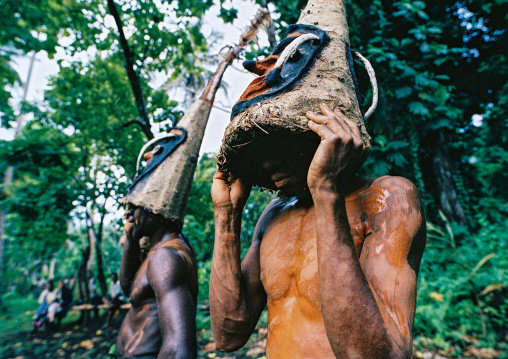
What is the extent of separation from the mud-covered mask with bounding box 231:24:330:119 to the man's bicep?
631mm

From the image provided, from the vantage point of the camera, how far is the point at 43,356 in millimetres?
7020

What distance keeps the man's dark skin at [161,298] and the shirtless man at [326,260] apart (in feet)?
1.60

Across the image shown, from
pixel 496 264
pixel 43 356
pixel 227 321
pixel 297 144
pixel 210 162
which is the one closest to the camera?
pixel 297 144

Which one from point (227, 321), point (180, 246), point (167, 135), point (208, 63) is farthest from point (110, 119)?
point (227, 321)

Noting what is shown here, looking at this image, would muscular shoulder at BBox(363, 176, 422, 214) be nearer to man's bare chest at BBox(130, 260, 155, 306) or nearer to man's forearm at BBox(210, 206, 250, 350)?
man's forearm at BBox(210, 206, 250, 350)

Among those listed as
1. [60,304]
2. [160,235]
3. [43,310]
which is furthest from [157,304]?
[43,310]

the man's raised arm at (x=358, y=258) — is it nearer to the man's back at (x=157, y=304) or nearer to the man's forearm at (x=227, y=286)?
the man's forearm at (x=227, y=286)

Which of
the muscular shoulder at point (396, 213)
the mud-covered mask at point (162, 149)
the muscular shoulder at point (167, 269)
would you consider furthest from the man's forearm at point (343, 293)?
the mud-covered mask at point (162, 149)

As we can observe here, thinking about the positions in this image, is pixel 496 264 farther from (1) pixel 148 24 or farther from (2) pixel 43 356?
(2) pixel 43 356

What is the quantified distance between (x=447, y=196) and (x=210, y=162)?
35.5 feet

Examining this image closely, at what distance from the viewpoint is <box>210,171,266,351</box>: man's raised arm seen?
5.16 ft

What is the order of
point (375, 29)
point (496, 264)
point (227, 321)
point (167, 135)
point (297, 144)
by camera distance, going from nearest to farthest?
point (297, 144) < point (227, 321) < point (167, 135) < point (375, 29) < point (496, 264)

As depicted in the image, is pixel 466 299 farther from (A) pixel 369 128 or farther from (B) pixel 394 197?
(B) pixel 394 197

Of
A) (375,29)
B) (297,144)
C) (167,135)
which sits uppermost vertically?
(375,29)
